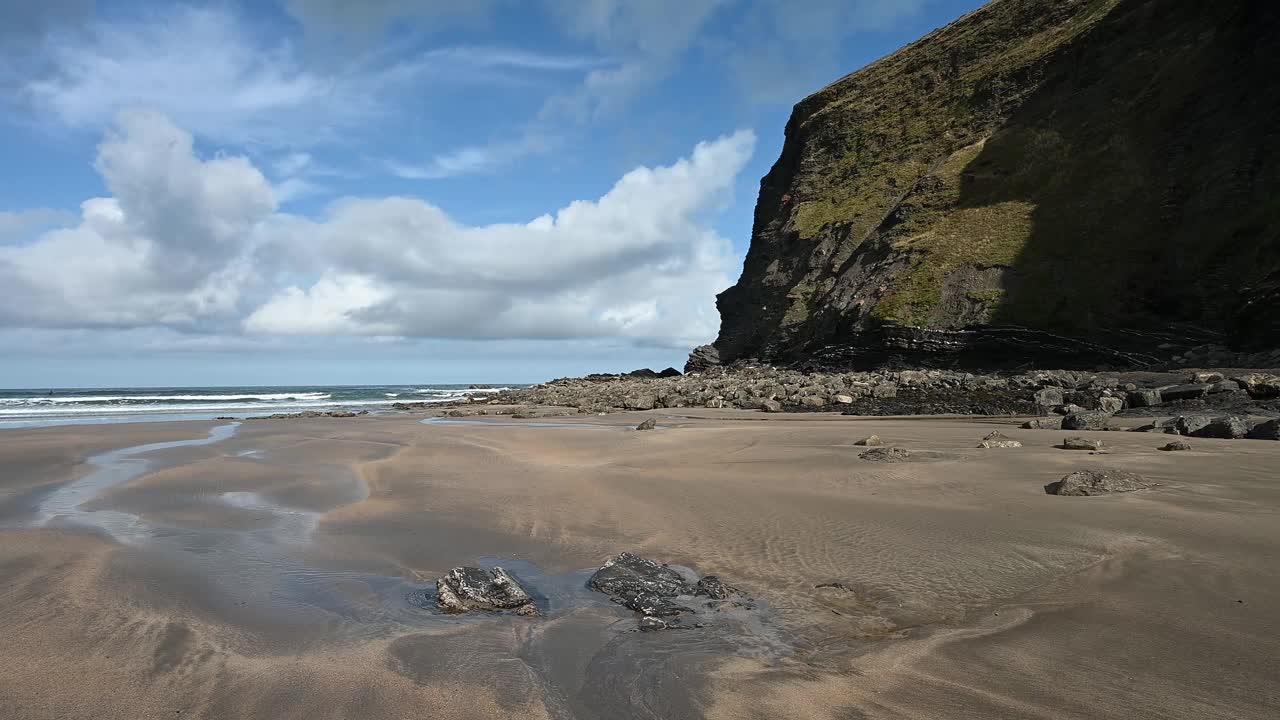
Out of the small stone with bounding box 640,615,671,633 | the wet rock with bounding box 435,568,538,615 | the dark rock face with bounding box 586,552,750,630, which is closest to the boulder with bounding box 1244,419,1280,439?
the dark rock face with bounding box 586,552,750,630

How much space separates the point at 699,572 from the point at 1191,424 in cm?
1169

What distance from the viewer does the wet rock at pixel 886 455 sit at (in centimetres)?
1053

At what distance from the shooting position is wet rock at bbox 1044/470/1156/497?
7285 mm

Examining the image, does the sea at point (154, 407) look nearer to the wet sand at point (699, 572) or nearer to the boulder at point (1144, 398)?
the wet sand at point (699, 572)

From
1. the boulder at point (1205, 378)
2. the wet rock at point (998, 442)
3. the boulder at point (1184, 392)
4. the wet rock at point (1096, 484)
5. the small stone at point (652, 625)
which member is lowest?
the small stone at point (652, 625)

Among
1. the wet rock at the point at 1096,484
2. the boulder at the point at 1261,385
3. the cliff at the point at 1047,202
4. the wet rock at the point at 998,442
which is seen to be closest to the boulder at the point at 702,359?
the cliff at the point at 1047,202

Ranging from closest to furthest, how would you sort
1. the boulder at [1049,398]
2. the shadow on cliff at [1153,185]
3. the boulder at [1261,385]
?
the boulder at [1261,385] < the boulder at [1049,398] < the shadow on cliff at [1153,185]

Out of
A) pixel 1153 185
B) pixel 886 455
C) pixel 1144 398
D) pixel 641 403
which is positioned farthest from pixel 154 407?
pixel 1153 185

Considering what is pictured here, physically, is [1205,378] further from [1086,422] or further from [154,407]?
[154,407]

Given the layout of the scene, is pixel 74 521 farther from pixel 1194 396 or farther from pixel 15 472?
pixel 1194 396

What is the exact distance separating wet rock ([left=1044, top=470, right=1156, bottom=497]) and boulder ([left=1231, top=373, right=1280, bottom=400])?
40.6ft

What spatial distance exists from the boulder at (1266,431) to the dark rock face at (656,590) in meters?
11.2

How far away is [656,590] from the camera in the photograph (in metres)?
5.21

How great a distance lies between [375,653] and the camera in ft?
13.6
